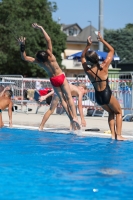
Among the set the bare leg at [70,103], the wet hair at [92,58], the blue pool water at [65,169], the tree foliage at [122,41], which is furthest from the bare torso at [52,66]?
the tree foliage at [122,41]

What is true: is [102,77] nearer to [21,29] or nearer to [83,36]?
[21,29]

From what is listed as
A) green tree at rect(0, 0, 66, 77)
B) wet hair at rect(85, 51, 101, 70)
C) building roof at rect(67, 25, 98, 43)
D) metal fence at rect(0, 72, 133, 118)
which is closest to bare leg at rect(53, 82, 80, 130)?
wet hair at rect(85, 51, 101, 70)

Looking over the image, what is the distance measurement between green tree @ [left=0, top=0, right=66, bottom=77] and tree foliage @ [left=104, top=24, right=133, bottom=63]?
36833mm

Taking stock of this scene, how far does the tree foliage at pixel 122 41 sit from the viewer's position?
271ft

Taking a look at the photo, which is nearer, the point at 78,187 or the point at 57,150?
the point at 78,187

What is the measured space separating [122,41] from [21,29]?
43.0 meters

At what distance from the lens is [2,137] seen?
31.5 feet

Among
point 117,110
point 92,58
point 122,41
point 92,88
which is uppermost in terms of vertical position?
point 122,41

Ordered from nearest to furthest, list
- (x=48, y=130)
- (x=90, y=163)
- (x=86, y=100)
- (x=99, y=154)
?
(x=90, y=163), (x=99, y=154), (x=48, y=130), (x=86, y=100)

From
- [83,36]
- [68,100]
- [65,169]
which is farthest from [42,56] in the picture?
[83,36]

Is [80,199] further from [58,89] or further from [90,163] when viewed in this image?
[58,89]

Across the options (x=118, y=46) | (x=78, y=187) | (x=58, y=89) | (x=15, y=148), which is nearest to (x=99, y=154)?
(x=15, y=148)

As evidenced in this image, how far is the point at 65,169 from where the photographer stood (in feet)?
20.0

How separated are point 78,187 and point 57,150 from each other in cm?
263
